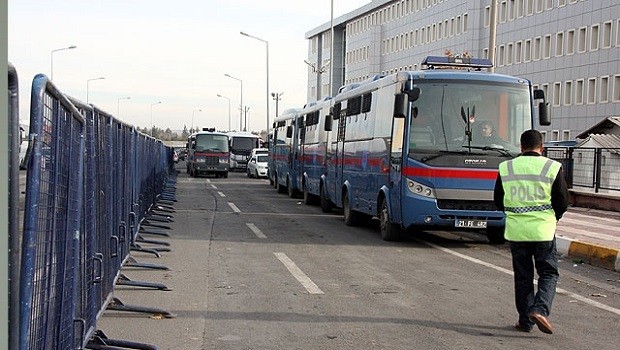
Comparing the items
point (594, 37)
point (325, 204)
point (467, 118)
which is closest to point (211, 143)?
point (325, 204)

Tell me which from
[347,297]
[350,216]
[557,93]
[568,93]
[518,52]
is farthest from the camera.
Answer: [518,52]

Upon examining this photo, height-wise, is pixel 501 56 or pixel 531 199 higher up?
pixel 501 56

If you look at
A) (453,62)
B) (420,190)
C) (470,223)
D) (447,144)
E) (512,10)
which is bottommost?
(470,223)

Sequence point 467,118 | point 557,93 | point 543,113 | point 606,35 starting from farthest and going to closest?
1. point 557,93
2. point 606,35
3. point 467,118
4. point 543,113

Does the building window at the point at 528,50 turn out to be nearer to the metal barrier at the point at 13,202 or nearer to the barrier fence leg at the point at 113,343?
the barrier fence leg at the point at 113,343

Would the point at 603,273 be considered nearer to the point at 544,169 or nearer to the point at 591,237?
the point at 591,237

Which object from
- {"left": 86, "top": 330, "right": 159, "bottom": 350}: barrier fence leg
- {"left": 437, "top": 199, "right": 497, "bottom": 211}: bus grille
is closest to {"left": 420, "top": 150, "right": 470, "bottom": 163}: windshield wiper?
{"left": 437, "top": 199, "right": 497, "bottom": 211}: bus grille

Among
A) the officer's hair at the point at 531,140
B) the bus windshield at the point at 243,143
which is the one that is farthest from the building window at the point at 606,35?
the officer's hair at the point at 531,140

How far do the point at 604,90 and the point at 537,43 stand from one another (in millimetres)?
9707

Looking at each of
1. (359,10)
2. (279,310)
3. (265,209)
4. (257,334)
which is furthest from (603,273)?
(359,10)

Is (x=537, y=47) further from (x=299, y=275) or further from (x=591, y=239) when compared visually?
(x=299, y=275)

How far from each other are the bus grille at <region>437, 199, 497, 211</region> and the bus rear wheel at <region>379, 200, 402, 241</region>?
4.09ft

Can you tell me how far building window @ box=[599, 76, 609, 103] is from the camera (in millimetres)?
60125

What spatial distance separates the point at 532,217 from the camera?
26.2 feet
